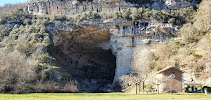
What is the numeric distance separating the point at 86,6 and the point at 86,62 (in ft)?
54.7

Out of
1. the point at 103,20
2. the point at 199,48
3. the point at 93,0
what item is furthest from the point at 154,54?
the point at 93,0

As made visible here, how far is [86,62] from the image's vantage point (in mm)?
66188

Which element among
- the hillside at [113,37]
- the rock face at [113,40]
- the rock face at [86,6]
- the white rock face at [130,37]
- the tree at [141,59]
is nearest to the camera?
the hillside at [113,37]

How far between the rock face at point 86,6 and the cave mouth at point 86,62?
7.86 meters

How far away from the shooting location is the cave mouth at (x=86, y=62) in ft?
191

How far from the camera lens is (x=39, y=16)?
55.6 metres

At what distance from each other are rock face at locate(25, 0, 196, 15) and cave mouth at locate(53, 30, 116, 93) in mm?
7861

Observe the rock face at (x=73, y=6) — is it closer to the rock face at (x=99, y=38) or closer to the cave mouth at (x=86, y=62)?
the rock face at (x=99, y=38)

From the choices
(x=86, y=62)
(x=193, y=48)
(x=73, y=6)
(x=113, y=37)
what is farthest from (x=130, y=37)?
(x=86, y=62)

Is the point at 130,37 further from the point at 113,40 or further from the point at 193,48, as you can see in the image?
the point at 193,48

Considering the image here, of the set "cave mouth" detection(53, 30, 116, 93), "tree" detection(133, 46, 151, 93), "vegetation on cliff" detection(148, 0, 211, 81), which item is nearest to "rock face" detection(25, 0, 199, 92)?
"cave mouth" detection(53, 30, 116, 93)

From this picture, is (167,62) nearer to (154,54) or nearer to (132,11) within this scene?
(154,54)

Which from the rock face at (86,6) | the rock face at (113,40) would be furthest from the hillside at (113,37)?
the rock face at (86,6)

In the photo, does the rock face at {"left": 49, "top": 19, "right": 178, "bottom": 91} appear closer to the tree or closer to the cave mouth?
the cave mouth
